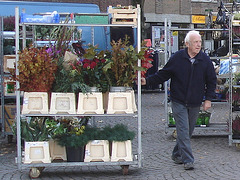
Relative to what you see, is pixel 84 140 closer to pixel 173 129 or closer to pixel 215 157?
pixel 215 157

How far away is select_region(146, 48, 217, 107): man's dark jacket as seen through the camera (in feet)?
21.5

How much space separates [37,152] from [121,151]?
1.07 metres

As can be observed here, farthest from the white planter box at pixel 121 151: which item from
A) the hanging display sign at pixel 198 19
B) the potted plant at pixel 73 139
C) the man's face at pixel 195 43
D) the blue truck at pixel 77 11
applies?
the hanging display sign at pixel 198 19

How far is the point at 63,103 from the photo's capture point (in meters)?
6.21

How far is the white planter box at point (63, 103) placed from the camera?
619 centimetres

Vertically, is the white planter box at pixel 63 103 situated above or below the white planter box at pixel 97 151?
above

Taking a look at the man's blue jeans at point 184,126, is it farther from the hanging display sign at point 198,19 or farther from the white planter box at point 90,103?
the hanging display sign at point 198,19

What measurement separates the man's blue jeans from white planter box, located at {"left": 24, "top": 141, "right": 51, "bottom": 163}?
175cm

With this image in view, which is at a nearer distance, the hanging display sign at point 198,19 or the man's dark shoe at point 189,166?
the man's dark shoe at point 189,166

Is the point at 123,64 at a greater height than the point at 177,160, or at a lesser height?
greater

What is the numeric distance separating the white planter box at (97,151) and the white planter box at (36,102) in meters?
0.72

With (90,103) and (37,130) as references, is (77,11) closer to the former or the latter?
(37,130)

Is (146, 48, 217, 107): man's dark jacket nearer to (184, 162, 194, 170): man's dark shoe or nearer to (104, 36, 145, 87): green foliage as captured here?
(104, 36, 145, 87): green foliage

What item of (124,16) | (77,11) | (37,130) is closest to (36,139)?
(37,130)
